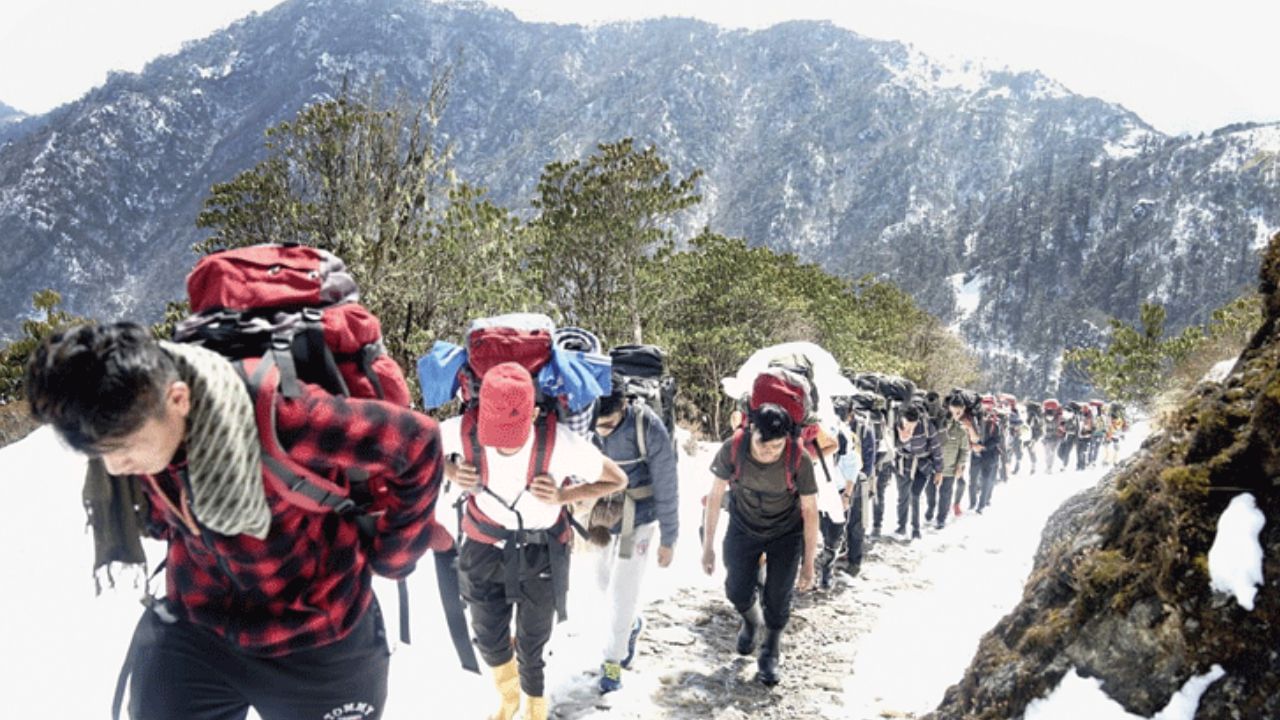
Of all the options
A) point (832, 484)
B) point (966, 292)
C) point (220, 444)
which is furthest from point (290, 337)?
point (966, 292)

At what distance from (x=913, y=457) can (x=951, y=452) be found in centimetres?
134

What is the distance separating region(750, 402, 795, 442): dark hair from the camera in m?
3.84

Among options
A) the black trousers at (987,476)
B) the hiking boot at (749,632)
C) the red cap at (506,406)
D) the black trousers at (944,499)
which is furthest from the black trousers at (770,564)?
the black trousers at (987,476)

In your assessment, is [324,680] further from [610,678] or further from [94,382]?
[610,678]

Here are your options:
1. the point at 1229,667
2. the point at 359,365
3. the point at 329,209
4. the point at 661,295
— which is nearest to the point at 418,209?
the point at 329,209

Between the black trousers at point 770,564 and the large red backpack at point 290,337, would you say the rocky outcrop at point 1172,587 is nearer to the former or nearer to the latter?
the black trousers at point 770,564

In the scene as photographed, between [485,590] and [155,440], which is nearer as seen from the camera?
[155,440]

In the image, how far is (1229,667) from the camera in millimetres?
2041

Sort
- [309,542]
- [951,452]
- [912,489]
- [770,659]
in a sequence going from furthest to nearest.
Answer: [951,452], [912,489], [770,659], [309,542]

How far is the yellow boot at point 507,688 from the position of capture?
3250mm

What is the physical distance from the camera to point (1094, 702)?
91.5 inches

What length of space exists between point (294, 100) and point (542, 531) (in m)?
227

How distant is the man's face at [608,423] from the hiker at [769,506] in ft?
2.10

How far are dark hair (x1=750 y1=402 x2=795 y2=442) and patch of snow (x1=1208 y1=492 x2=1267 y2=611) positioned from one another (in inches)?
76.2
